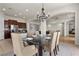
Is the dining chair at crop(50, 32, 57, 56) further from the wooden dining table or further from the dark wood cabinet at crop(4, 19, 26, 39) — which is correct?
the dark wood cabinet at crop(4, 19, 26, 39)

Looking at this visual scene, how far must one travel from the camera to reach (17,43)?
2430 mm

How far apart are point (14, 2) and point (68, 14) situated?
1.14m

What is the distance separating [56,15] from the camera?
2412 millimetres

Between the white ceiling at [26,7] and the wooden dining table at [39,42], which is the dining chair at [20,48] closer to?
the wooden dining table at [39,42]

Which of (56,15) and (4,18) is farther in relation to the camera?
(56,15)

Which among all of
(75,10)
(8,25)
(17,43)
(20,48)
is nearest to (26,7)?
(8,25)

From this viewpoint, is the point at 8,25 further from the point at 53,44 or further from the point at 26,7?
the point at 53,44

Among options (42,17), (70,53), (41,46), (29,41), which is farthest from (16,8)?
(70,53)

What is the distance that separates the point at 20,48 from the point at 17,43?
13 cm

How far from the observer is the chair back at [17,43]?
93.6 inches

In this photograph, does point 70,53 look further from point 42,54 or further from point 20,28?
point 20,28

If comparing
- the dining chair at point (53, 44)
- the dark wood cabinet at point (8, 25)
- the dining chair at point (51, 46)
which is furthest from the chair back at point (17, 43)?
the dining chair at point (53, 44)

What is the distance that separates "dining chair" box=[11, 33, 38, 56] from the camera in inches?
93.8

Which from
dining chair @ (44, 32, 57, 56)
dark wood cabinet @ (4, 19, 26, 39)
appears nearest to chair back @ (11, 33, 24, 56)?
dark wood cabinet @ (4, 19, 26, 39)
